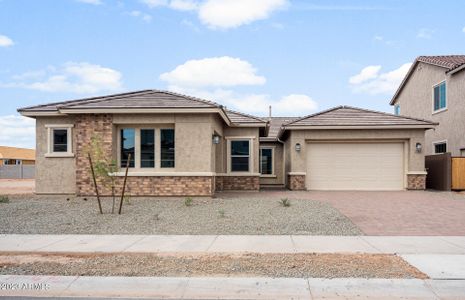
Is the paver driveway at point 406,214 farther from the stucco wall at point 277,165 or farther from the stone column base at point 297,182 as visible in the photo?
the stucco wall at point 277,165

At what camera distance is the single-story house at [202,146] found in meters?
16.0

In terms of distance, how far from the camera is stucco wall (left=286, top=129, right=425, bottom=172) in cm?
2017

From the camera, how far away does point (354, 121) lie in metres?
20.5

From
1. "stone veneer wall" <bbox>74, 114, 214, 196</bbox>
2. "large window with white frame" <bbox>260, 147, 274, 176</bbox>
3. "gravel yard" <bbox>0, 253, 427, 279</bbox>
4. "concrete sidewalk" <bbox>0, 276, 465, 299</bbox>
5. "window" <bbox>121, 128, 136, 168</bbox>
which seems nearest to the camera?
"concrete sidewalk" <bbox>0, 276, 465, 299</bbox>

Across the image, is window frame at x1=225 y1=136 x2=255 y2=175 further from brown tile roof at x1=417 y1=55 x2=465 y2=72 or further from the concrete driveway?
brown tile roof at x1=417 y1=55 x2=465 y2=72

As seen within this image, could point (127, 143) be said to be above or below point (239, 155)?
above

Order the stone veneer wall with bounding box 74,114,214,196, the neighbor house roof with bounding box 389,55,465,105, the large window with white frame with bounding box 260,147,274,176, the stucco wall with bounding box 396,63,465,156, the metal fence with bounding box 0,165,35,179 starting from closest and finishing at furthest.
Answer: the stone veneer wall with bounding box 74,114,214,196
the stucco wall with bounding box 396,63,465,156
the neighbor house roof with bounding box 389,55,465,105
the large window with white frame with bounding box 260,147,274,176
the metal fence with bounding box 0,165,35,179

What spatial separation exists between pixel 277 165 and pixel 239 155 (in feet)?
20.2

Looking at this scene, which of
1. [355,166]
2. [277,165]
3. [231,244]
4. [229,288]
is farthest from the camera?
[277,165]

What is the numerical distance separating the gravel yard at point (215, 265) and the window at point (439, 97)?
65.6 feet

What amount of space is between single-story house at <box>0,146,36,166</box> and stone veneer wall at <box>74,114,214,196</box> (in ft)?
142

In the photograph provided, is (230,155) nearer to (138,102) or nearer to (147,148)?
(147,148)

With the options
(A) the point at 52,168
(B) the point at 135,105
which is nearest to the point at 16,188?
(A) the point at 52,168

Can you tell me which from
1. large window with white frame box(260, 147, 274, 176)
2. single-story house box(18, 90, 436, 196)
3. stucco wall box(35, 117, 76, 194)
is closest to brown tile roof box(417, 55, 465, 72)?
single-story house box(18, 90, 436, 196)
